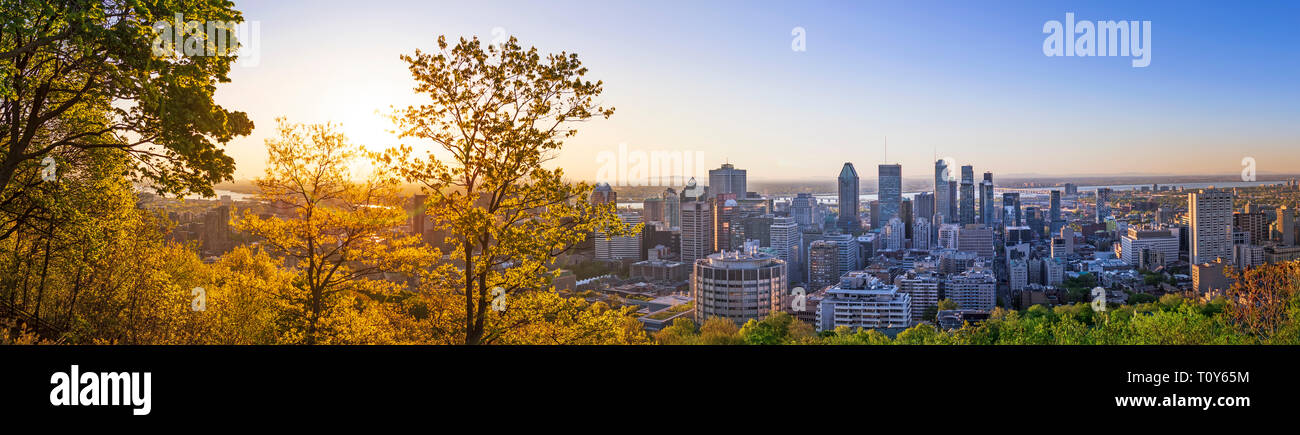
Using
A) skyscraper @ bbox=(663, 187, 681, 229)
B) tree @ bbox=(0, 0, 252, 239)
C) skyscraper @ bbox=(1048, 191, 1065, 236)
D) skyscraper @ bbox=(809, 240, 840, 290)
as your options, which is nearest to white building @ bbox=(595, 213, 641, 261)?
skyscraper @ bbox=(663, 187, 681, 229)

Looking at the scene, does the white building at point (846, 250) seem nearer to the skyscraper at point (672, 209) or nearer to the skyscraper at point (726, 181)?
the skyscraper at point (726, 181)

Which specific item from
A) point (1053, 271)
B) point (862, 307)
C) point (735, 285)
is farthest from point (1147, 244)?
point (735, 285)

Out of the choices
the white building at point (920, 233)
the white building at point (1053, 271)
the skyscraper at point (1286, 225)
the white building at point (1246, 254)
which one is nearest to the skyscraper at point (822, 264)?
the white building at point (920, 233)

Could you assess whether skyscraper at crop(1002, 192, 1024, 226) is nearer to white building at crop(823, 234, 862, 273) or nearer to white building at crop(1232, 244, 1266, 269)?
white building at crop(823, 234, 862, 273)

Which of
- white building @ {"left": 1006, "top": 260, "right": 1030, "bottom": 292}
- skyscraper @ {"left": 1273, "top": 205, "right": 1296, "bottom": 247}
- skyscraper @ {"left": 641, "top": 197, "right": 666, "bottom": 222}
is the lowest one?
white building @ {"left": 1006, "top": 260, "right": 1030, "bottom": 292}
